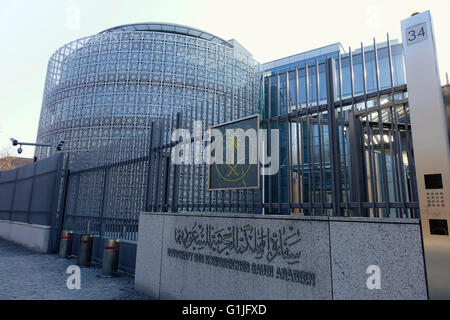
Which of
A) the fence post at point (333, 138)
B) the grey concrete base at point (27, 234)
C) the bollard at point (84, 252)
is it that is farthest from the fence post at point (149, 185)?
the grey concrete base at point (27, 234)

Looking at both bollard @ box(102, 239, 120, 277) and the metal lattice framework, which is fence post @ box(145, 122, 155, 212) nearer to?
bollard @ box(102, 239, 120, 277)

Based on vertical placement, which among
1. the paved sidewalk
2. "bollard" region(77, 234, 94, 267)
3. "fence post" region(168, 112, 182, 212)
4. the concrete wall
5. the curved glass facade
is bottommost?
the paved sidewalk

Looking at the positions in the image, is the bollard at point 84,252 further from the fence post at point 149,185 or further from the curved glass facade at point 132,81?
the curved glass facade at point 132,81

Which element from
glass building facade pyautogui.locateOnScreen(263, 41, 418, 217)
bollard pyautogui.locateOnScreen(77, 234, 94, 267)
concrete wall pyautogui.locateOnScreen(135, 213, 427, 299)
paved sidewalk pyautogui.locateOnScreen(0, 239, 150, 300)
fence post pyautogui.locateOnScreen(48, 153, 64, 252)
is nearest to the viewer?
concrete wall pyautogui.locateOnScreen(135, 213, 427, 299)

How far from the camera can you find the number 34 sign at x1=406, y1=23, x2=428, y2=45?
3.06 meters

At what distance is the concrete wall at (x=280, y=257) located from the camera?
304cm

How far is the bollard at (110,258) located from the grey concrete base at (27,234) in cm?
503

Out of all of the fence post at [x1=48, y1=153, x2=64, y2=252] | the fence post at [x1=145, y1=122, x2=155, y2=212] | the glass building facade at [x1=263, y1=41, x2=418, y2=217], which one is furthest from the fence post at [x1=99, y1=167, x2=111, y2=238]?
the glass building facade at [x1=263, y1=41, x2=418, y2=217]

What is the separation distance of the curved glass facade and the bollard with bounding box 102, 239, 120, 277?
27715mm

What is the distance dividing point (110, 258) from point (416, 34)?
7505mm

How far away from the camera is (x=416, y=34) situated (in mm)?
3121

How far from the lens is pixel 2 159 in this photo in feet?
141

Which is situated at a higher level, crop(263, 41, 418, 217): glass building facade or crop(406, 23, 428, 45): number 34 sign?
crop(406, 23, 428, 45): number 34 sign
